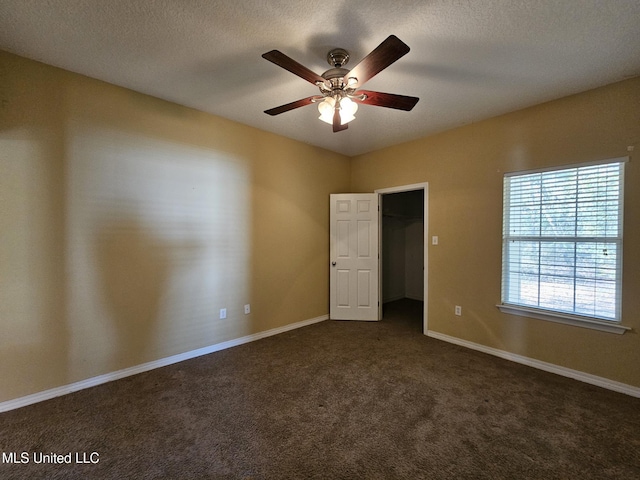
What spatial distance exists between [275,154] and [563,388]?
3817 millimetres

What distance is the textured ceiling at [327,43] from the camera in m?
1.60

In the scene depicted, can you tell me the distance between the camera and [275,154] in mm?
3615

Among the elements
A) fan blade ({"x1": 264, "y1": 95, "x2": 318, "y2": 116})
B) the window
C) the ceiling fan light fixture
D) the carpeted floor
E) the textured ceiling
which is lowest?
the carpeted floor

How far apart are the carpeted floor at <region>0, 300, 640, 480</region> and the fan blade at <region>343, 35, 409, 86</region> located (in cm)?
230

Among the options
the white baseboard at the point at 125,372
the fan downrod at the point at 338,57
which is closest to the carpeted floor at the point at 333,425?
the white baseboard at the point at 125,372

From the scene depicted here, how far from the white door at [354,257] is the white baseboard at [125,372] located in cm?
100

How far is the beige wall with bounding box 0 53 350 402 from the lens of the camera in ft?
6.81

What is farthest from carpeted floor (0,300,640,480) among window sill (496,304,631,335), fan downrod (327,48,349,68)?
fan downrod (327,48,349,68)

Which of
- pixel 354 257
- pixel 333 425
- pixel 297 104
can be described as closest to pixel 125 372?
pixel 333 425

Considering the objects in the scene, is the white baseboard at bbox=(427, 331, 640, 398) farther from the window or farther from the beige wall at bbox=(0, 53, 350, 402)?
the beige wall at bbox=(0, 53, 350, 402)

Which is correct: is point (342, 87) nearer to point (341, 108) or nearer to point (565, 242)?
point (341, 108)

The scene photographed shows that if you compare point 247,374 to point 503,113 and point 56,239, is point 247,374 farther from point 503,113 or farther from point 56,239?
point 503,113

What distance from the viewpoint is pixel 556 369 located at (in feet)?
8.58

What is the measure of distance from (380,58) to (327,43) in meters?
0.54
